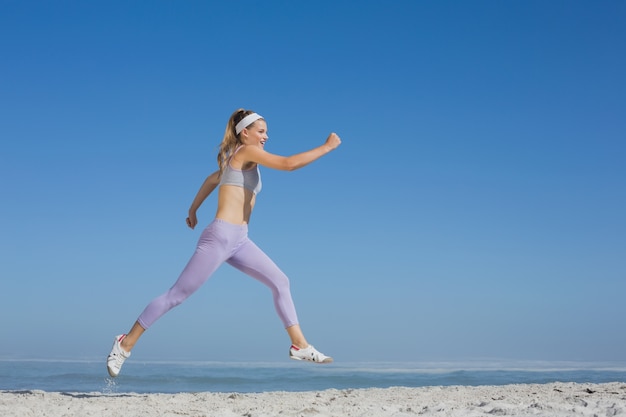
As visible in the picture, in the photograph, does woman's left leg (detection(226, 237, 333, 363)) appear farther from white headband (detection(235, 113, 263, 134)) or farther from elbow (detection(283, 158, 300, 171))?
white headband (detection(235, 113, 263, 134))

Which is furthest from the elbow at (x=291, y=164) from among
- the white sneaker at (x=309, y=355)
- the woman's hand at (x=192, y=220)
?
the white sneaker at (x=309, y=355)

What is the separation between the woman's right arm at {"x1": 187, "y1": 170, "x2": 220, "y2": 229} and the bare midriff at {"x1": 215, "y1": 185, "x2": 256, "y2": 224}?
29 centimetres

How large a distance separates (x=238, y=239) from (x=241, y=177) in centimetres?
47

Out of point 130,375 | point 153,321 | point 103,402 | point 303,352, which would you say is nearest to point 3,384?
point 130,375

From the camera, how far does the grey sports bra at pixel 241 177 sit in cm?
516

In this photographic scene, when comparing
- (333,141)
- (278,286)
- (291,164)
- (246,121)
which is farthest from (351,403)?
(246,121)

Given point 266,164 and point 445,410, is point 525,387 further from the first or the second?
point 266,164

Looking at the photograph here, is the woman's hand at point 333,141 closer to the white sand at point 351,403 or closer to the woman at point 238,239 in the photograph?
the woman at point 238,239

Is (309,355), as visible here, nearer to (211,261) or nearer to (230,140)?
(211,261)

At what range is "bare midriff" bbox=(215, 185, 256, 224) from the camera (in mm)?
5113

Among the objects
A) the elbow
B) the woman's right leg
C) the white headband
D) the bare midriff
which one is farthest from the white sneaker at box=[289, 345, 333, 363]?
the white headband

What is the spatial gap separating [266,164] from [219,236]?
63 cm

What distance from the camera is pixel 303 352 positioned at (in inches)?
210

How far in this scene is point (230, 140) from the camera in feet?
17.6
